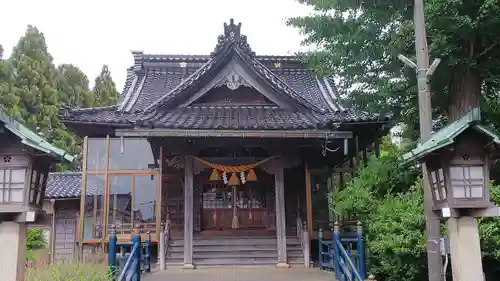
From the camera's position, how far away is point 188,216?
47.7ft

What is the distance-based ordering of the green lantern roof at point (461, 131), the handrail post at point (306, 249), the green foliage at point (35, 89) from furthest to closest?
the green foliage at point (35, 89) → the handrail post at point (306, 249) → the green lantern roof at point (461, 131)

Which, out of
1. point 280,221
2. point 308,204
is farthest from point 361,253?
point 308,204

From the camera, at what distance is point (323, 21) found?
41.9 feet

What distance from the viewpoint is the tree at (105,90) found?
4114 centimetres

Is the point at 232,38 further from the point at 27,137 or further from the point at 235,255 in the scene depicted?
the point at 27,137

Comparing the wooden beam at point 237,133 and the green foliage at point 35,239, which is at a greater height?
the wooden beam at point 237,133

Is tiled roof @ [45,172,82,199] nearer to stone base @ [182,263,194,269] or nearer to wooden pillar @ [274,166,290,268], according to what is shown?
stone base @ [182,263,194,269]

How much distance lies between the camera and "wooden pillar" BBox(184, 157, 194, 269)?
45.9 feet

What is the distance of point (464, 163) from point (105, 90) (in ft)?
127

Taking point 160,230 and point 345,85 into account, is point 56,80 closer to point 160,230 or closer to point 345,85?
point 160,230

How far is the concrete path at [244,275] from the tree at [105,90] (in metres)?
30.3

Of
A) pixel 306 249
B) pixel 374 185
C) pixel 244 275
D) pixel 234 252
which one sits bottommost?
pixel 244 275

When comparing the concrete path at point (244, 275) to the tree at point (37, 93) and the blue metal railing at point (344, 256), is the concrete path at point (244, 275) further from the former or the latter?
the tree at point (37, 93)

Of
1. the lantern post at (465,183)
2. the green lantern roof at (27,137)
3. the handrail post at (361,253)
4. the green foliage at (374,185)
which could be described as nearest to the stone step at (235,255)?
the green foliage at (374,185)
